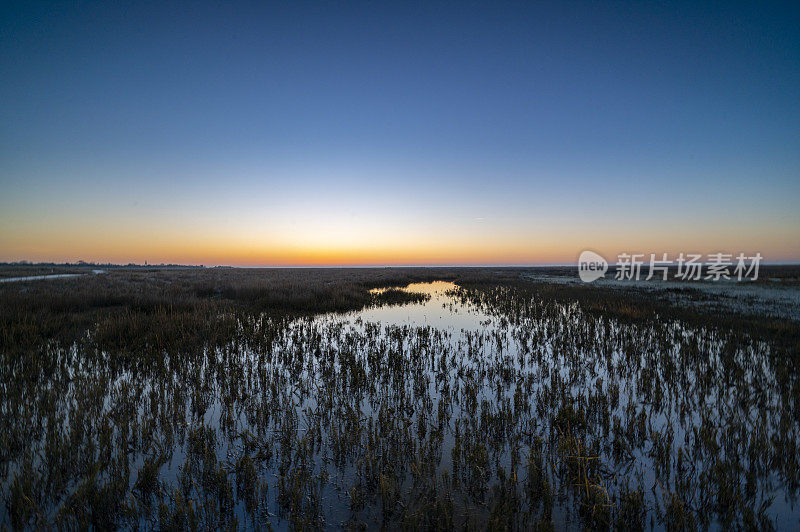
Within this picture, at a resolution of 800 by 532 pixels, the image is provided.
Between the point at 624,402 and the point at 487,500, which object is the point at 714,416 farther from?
the point at 487,500

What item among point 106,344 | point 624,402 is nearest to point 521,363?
point 624,402

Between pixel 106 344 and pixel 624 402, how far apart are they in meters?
11.9

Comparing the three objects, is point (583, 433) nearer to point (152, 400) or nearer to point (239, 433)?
point (239, 433)

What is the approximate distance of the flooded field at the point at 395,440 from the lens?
9.84 feet

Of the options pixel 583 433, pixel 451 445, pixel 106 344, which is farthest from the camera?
pixel 106 344

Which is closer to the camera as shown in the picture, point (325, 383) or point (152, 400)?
point (152, 400)

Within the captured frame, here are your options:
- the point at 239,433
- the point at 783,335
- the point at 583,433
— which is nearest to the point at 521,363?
the point at 583,433

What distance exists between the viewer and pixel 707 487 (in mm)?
3297

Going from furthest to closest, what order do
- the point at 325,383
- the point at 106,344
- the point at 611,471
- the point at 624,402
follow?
the point at 106,344
the point at 325,383
the point at 624,402
the point at 611,471

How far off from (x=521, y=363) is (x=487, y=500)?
17.2ft

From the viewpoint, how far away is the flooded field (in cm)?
300

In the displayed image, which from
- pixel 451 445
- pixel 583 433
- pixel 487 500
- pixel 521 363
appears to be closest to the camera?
pixel 487 500

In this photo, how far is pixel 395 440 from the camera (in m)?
4.17

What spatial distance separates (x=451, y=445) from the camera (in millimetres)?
4180
